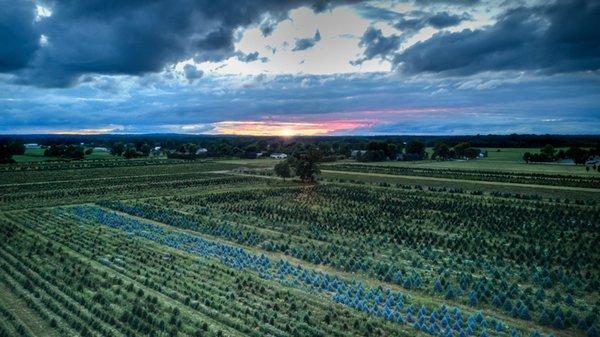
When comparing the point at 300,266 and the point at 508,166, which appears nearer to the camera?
the point at 300,266

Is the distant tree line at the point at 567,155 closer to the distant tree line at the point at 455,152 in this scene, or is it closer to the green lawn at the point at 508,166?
the green lawn at the point at 508,166

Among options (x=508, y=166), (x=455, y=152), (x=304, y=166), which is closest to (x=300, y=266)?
(x=304, y=166)

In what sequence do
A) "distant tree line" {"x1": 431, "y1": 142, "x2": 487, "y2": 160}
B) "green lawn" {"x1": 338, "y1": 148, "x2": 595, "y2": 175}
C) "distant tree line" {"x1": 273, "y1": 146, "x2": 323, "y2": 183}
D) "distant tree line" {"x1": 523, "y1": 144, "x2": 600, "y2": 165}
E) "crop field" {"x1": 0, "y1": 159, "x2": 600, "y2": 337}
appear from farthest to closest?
"distant tree line" {"x1": 431, "y1": 142, "x2": 487, "y2": 160}, "distant tree line" {"x1": 523, "y1": 144, "x2": 600, "y2": 165}, "green lawn" {"x1": 338, "y1": 148, "x2": 595, "y2": 175}, "distant tree line" {"x1": 273, "y1": 146, "x2": 323, "y2": 183}, "crop field" {"x1": 0, "y1": 159, "x2": 600, "y2": 337}

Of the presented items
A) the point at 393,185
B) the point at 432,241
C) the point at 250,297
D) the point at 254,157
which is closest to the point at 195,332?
the point at 250,297

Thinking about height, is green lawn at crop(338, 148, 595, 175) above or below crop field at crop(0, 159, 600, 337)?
below

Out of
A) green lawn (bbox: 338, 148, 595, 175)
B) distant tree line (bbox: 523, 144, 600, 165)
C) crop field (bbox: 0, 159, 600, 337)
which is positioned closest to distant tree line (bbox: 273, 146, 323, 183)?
crop field (bbox: 0, 159, 600, 337)

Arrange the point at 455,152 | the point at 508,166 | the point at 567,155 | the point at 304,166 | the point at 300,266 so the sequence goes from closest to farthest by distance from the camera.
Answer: the point at 300,266 → the point at 304,166 → the point at 508,166 → the point at 567,155 → the point at 455,152

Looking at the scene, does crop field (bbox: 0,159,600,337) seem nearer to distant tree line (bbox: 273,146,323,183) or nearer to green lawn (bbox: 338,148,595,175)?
distant tree line (bbox: 273,146,323,183)

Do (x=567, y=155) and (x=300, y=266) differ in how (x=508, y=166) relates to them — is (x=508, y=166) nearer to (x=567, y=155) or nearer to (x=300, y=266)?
(x=567, y=155)

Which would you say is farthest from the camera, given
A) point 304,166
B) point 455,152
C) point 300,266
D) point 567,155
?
point 455,152
